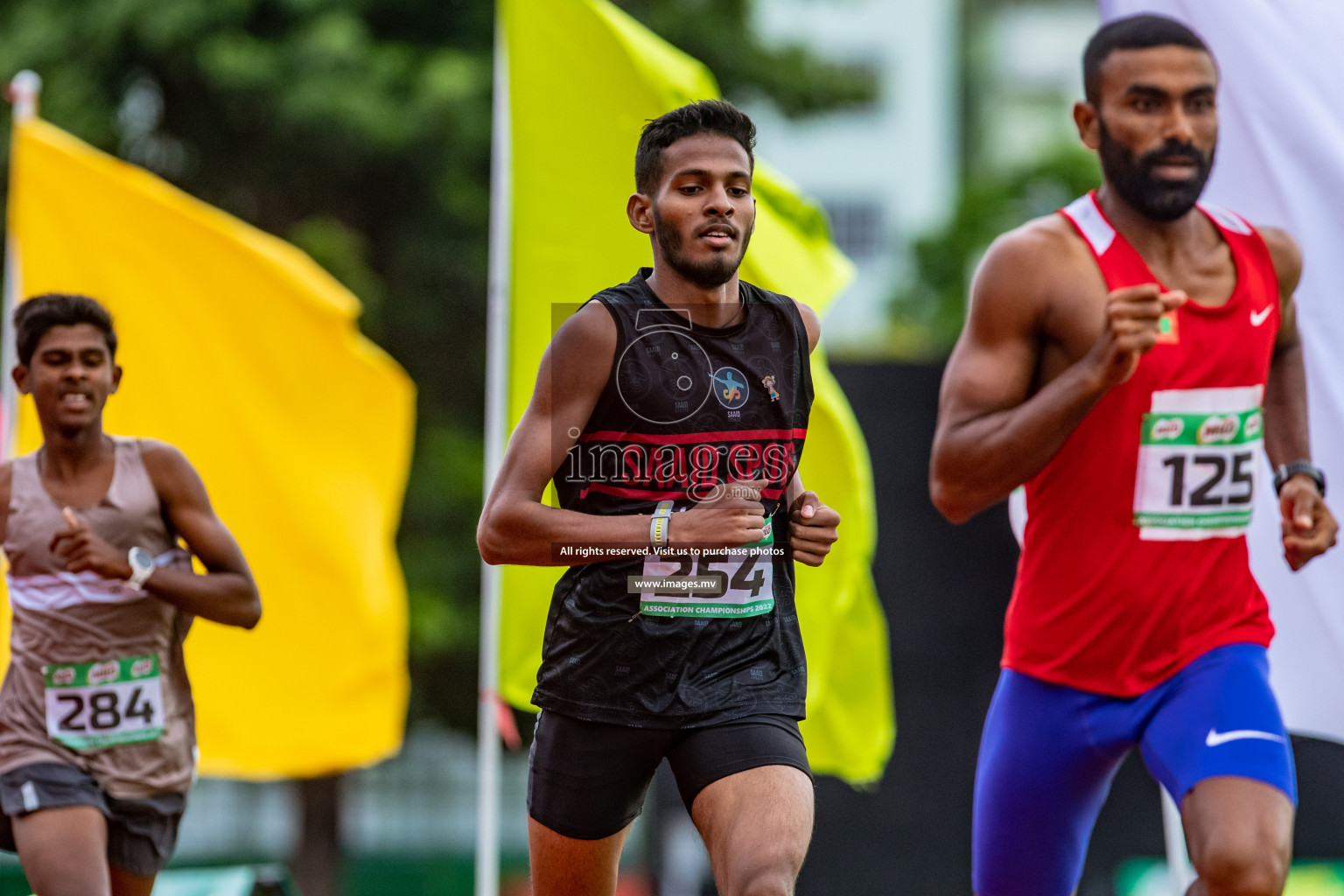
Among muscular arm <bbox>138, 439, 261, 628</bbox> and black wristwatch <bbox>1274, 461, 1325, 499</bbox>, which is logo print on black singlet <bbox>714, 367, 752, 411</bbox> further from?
muscular arm <bbox>138, 439, 261, 628</bbox>

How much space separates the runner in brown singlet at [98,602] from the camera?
16.0 ft

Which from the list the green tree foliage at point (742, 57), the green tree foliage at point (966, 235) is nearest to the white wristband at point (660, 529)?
the green tree foliage at point (742, 57)

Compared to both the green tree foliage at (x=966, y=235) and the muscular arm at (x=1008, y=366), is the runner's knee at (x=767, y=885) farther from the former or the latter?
the green tree foliage at (x=966, y=235)

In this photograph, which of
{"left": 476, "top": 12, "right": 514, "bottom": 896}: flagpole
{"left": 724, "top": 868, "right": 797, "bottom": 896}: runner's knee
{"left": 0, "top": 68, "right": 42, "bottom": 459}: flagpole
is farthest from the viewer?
{"left": 0, "top": 68, "right": 42, "bottom": 459}: flagpole

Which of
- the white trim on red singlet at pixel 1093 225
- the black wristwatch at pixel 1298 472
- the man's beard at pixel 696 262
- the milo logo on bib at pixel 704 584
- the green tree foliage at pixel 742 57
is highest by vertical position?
the green tree foliage at pixel 742 57

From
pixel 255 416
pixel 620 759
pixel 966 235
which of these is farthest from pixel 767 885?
pixel 966 235

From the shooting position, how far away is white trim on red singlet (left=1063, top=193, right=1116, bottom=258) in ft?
14.6

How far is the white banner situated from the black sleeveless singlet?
2.44m

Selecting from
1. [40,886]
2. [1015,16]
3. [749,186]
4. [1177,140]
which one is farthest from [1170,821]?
[1015,16]

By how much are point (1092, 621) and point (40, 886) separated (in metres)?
2.83

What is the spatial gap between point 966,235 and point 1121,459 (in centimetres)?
2475

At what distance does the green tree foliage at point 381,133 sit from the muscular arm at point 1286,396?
9.60 metres

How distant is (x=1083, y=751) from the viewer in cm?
440

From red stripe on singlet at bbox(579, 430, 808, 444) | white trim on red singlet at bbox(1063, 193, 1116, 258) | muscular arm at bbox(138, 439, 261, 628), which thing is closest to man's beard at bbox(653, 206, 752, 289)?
red stripe on singlet at bbox(579, 430, 808, 444)
